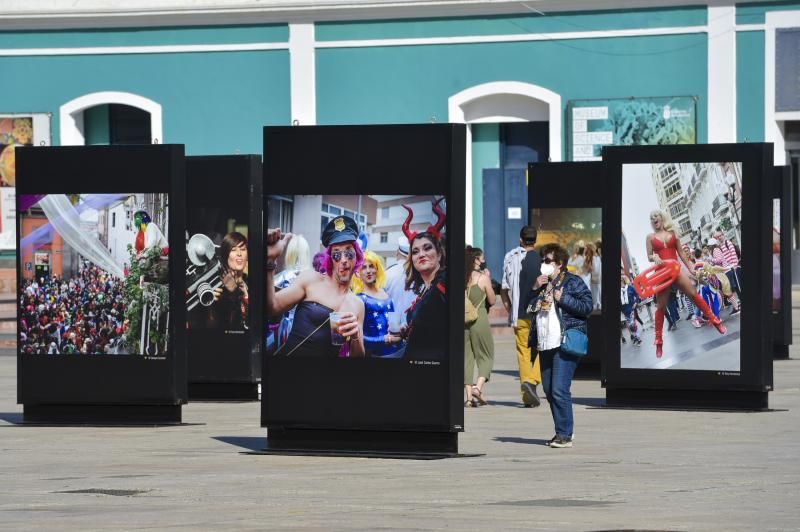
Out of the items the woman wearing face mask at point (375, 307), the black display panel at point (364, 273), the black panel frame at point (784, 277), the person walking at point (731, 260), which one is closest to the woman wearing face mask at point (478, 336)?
the person walking at point (731, 260)

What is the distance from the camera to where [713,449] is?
14.7 meters

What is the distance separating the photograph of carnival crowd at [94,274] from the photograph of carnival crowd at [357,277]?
8.92ft

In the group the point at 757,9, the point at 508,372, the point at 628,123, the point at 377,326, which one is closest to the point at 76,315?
the point at 377,326

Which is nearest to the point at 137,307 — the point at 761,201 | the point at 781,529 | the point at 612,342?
the point at 612,342

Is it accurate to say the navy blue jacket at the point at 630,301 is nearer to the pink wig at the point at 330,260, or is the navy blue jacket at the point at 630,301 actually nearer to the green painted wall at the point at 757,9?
the pink wig at the point at 330,260

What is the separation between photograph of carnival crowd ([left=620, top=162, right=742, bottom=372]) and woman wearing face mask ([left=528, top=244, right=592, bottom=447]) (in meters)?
2.93

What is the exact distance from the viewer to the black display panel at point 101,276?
16547mm

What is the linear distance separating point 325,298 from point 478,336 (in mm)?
5372

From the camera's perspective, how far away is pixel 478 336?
1916 centimetres

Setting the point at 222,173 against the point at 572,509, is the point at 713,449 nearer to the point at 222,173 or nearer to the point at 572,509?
the point at 572,509

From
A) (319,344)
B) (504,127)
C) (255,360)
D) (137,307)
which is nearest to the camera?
(319,344)

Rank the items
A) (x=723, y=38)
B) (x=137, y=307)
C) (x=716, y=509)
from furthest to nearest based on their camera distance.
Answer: (x=723, y=38) → (x=137, y=307) → (x=716, y=509)

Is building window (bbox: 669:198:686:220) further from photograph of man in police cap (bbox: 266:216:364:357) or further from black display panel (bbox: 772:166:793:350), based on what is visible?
black display panel (bbox: 772:166:793:350)

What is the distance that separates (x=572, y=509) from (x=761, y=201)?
731cm
